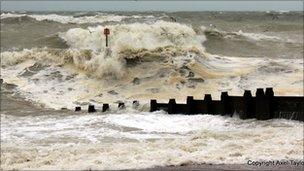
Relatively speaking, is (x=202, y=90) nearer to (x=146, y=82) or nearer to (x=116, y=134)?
(x=146, y=82)

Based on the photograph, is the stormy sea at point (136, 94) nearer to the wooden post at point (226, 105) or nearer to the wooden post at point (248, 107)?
the wooden post at point (226, 105)

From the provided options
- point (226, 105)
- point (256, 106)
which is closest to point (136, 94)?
point (226, 105)

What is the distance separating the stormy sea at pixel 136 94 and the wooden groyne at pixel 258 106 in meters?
0.17

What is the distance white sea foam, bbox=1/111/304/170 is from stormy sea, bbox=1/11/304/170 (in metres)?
0.02

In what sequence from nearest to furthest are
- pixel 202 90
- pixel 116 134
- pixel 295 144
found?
pixel 295 144
pixel 116 134
pixel 202 90

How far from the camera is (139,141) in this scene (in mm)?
10375

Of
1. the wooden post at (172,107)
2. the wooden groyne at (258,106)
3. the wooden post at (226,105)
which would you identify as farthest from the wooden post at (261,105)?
the wooden post at (172,107)

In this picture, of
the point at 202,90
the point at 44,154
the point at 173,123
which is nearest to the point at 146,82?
the point at 202,90

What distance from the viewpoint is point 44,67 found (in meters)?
21.7

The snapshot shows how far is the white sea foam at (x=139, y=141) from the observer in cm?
812

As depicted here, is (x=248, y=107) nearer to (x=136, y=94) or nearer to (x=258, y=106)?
(x=258, y=106)

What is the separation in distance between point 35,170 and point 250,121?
5154mm

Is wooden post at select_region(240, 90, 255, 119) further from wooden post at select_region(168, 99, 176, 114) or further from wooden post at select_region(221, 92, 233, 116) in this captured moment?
wooden post at select_region(168, 99, 176, 114)

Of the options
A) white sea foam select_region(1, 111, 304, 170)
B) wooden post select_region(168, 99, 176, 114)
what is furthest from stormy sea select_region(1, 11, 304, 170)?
wooden post select_region(168, 99, 176, 114)
